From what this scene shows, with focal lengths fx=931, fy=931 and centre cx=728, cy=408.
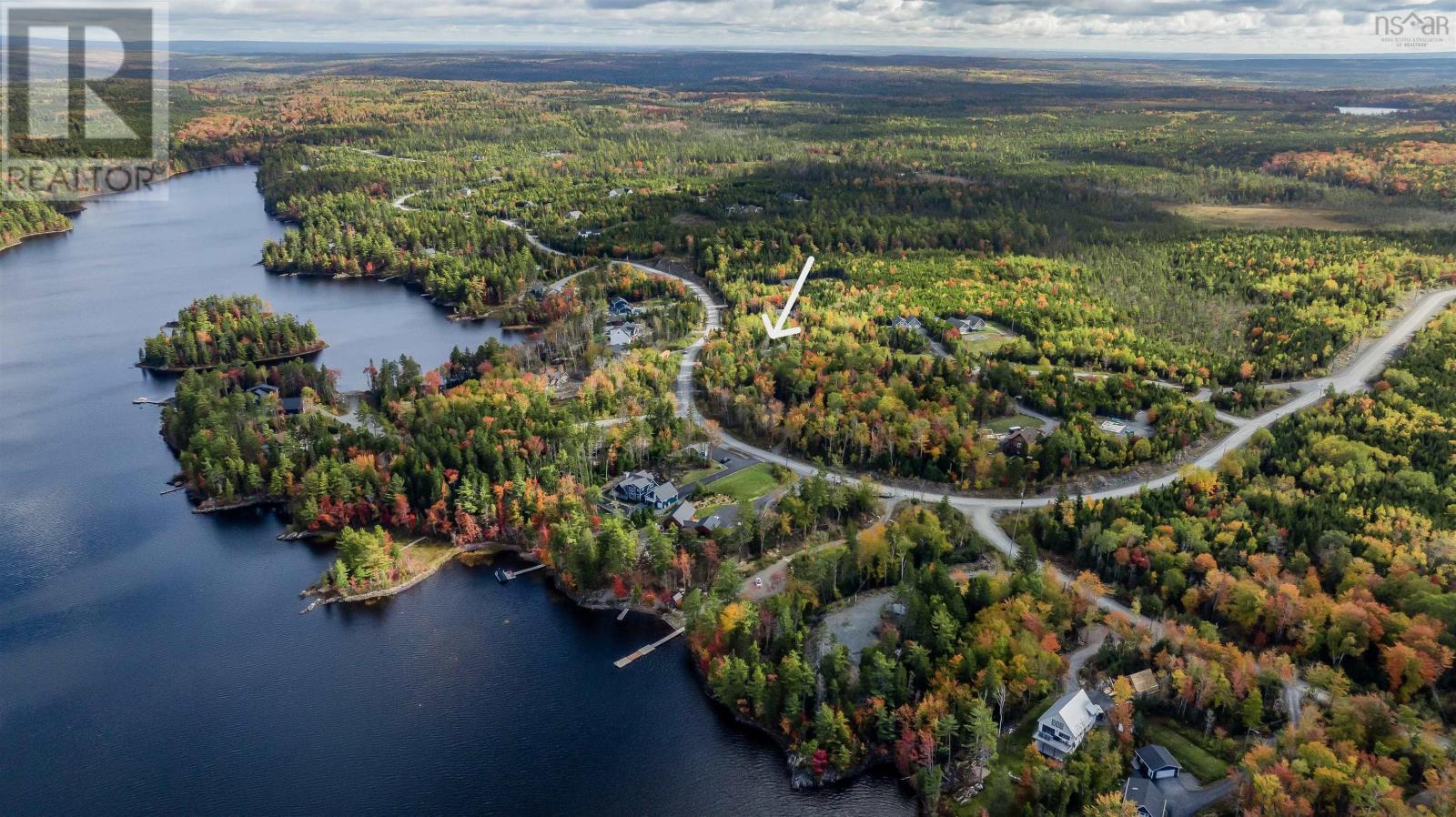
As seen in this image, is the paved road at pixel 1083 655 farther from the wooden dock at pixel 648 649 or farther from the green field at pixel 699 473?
the green field at pixel 699 473

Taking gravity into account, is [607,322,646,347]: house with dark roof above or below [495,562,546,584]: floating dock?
above

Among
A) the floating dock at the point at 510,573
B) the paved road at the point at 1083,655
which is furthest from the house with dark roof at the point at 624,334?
the paved road at the point at 1083,655

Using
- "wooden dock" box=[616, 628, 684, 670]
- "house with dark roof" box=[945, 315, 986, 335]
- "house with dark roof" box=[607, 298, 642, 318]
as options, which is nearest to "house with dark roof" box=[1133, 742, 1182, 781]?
"wooden dock" box=[616, 628, 684, 670]

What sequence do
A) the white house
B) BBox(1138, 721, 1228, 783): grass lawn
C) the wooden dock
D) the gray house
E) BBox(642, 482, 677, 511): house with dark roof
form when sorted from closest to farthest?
1. BBox(1138, 721, 1228, 783): grass lawn
2. the white house
3. the wooden dock
4. BBox(642, 482, 677, 511): house with dark roof
5. the gray house

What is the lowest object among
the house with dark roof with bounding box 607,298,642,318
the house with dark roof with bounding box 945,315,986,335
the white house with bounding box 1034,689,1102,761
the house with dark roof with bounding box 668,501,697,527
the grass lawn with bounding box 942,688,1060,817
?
the grass lawn with bounding box 942,688,1060,817

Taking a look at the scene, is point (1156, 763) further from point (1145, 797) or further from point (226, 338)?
point (226, 338)

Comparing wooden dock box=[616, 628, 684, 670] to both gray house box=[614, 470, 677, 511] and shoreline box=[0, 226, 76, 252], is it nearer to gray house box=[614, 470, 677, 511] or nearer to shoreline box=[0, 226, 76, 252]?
gray house box=[614, 470, 677, 511]

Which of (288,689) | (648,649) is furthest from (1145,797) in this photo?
(288,689)
